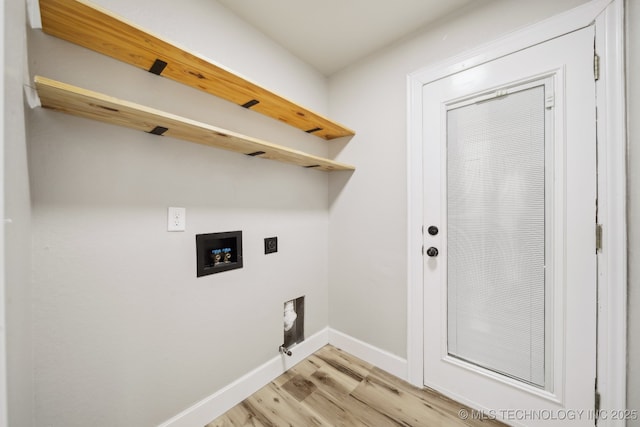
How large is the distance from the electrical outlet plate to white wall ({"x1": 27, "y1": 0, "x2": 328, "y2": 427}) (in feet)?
0.16

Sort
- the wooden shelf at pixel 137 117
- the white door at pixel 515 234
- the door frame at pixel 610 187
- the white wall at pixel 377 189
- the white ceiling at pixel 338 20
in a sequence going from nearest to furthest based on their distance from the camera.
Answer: the wooden shelf at pixel 137 117 < the door frame at pixel 610 187 < the white door at pixel 515 234 < the white ceiling at pixel 338 20 < the white wall at pixel 377 189

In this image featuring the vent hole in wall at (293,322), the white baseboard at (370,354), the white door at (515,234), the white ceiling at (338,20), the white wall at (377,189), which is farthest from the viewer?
the vent hole in wall at (293,322)

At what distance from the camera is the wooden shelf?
0.77 metres

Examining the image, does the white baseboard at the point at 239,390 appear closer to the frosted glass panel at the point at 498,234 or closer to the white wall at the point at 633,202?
the frosted glass panel at the point at 498,234

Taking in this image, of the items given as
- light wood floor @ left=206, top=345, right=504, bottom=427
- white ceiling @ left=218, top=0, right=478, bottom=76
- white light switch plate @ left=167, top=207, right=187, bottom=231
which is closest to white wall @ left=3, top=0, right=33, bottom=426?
white light switch plate @ left=167, top=207, right=187, bottom=231

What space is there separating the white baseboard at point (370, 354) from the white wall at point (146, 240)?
1.92 ft

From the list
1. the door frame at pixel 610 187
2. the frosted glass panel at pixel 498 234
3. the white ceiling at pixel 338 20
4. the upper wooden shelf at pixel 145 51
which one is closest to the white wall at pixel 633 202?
the door frame at pixel 610 187

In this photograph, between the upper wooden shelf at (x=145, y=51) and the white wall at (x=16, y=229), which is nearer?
the white wall at (x=16, y=229)

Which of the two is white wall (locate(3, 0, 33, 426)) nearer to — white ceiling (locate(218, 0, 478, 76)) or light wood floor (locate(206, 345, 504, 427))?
light wood floor (locate(206, 345, 504, 427))

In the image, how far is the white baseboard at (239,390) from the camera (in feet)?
4.21

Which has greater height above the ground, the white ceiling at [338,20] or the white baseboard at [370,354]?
the white ceiling at [338,20]

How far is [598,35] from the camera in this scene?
42.9 inches

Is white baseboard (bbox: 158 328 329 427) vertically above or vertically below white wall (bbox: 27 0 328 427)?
below

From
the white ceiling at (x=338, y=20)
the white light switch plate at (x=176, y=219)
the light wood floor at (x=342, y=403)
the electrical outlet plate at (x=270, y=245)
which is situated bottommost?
the light wood floor at (x=342, y=403)
